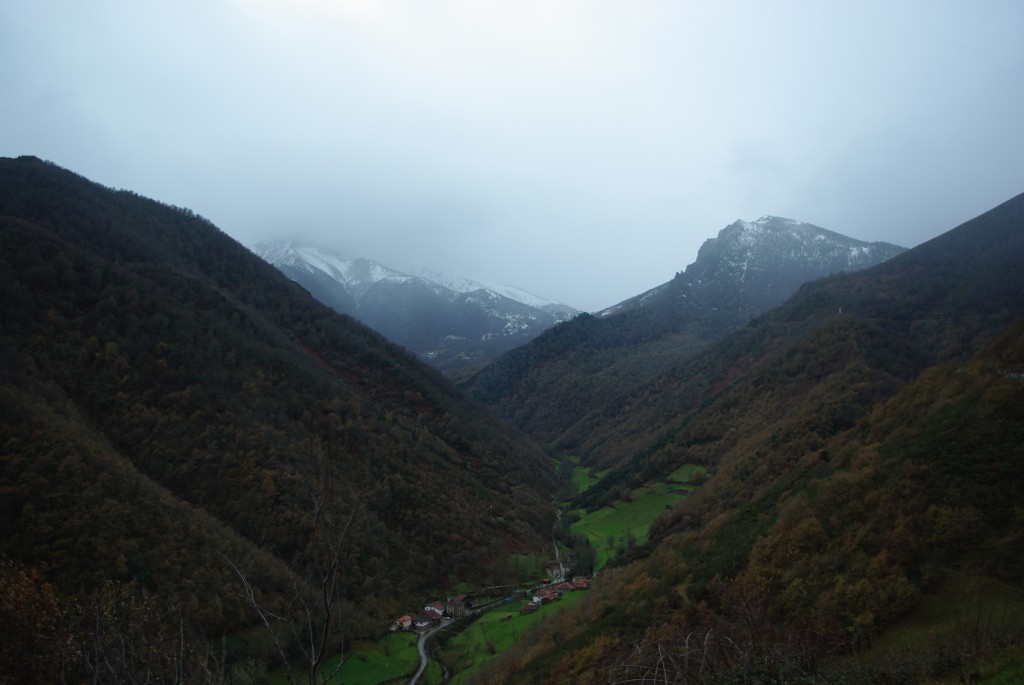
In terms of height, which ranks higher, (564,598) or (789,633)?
(789,633)

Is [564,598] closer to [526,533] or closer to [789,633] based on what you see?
[526,533]

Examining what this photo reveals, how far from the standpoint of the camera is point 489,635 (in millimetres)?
49875

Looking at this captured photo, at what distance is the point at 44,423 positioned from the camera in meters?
39.9

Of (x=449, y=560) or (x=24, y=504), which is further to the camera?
(x=449, y=560)

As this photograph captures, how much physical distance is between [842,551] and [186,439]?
179 ft

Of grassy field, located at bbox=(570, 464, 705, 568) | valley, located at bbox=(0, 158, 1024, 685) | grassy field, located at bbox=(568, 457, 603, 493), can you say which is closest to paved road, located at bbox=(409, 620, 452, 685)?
valley, located at bbox=(0, 158, 1024, 685)

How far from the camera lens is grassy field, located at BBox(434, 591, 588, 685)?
4403cm

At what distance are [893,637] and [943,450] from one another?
12.4 metres

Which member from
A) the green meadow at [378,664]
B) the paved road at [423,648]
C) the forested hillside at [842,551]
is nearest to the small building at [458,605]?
the paved road at [423,648]

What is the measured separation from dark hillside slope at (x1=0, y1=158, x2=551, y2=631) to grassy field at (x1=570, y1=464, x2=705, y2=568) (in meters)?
7.95

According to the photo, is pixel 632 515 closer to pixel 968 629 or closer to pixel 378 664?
pixel 378 664

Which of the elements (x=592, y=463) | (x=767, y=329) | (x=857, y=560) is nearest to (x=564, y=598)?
(x=857, y=560)

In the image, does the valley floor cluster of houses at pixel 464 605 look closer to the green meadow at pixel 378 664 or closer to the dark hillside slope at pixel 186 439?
the dark hillside slope at pixel 186 439

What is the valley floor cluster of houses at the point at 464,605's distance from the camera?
51.4m
